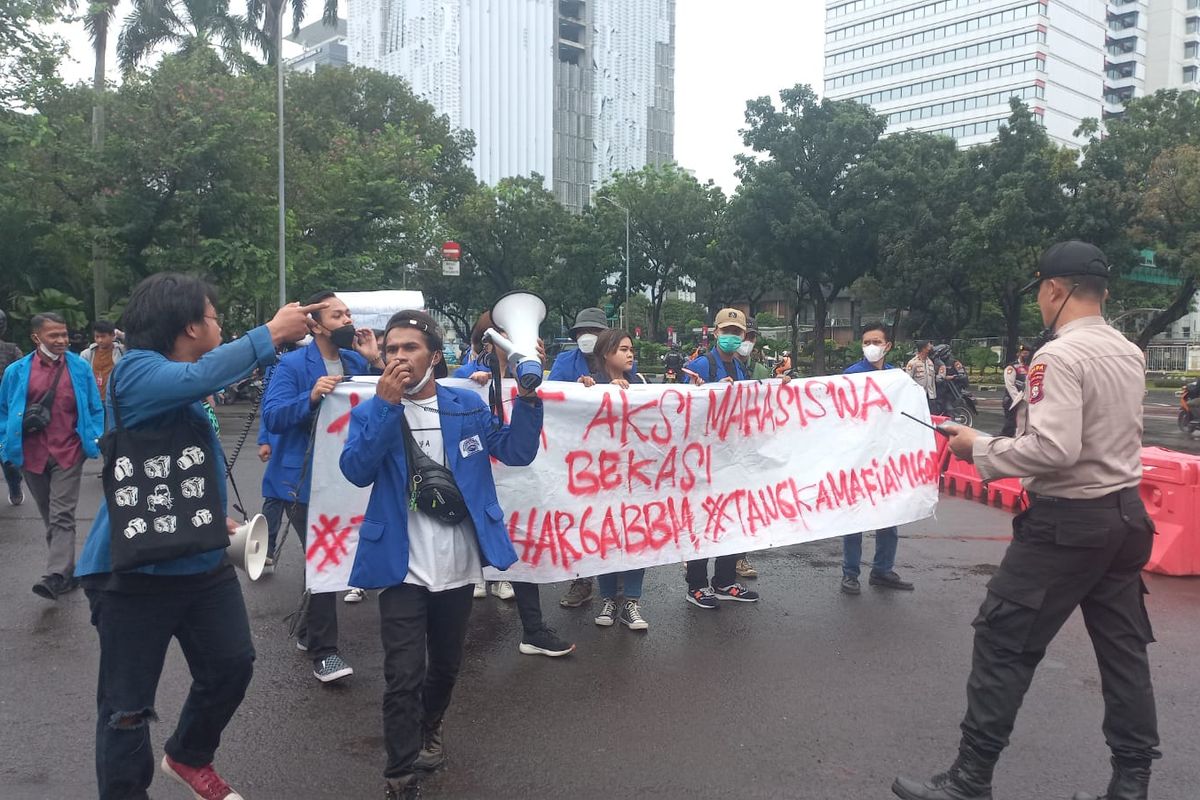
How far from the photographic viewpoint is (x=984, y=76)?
8819 centimetres

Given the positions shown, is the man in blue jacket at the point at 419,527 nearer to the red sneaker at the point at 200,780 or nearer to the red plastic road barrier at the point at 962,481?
the red sneaker at the point at 200,780

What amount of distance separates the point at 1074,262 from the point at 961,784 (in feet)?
6.19

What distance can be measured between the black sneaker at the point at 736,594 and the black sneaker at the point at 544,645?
1338mm

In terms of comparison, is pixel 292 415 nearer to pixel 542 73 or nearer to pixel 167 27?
pixel 167 27

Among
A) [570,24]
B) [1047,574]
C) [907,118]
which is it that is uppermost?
[570,24]

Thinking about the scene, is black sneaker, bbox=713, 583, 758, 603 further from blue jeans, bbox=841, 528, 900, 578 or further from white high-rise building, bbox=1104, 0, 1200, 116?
white high-rise building, bbox=1104, 0, 1200, 116

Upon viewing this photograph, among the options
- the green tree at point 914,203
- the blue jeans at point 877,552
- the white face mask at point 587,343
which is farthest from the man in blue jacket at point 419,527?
the green tree at point 914,203

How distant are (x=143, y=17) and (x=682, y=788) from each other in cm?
3199

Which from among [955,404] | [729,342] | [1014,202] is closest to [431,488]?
[729,342]

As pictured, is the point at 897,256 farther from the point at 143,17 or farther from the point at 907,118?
the point at 907,118

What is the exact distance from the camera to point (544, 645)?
4883mm

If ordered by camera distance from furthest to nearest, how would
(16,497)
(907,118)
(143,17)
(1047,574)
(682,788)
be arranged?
(907,118) → (143,17) → (16,497) → (682,788) → (1047,574)

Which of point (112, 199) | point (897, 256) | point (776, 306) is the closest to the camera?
point (112, 199)

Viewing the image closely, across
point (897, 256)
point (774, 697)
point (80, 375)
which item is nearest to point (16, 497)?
point (80, 375)
